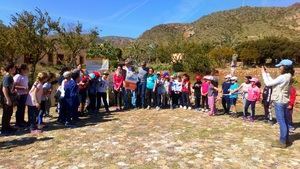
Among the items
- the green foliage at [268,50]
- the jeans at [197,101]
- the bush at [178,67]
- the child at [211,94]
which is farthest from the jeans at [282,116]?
the green foliage at [268,50]

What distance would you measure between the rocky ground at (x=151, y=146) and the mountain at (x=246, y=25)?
96647 millimetres

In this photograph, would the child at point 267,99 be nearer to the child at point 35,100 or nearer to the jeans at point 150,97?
the jeans at point 150,97

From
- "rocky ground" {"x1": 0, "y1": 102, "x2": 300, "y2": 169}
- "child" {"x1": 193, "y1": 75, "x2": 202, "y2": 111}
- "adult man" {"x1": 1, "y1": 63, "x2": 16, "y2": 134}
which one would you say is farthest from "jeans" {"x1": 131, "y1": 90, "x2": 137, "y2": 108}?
"adult man" {"x1": 1, "y1": 63, "x2": 16, "y2": 134}

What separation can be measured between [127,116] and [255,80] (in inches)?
167

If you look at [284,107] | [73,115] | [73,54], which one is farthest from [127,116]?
[73,54]

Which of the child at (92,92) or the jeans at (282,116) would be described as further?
the child at (92,92)

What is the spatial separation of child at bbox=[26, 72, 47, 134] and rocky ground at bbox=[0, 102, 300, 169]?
35 centimetres

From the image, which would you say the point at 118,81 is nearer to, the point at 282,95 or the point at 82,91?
the point at 82,91

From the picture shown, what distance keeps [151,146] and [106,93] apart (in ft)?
19.8

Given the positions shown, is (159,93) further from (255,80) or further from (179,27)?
(179,27)

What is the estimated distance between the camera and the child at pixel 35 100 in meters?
10.0

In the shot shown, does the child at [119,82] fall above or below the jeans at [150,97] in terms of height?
above

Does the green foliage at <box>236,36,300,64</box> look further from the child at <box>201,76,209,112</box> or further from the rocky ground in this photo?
the rocky ground

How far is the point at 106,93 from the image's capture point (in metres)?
14.4
